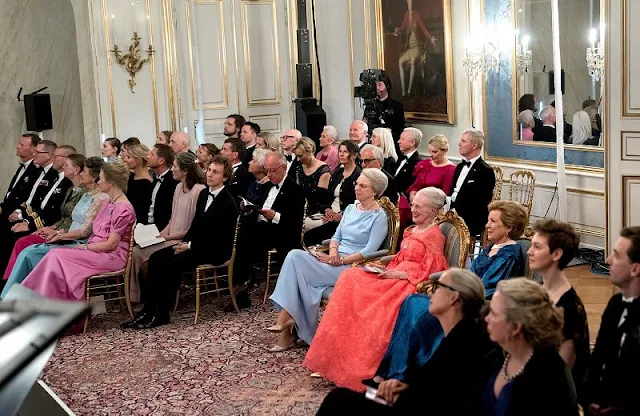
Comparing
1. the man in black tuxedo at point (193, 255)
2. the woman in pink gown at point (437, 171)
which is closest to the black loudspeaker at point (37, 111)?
the man in black tuxedo at point (193, 255)

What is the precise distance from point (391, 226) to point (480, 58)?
399 centimetres

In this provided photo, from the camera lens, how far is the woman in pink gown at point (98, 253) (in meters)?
6.71

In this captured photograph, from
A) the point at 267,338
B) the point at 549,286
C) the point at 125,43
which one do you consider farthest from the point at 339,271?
the point at 125,43

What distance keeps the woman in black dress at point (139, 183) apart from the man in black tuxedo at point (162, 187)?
5 centimetres

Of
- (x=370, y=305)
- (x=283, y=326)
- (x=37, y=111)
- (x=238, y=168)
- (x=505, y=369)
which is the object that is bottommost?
(x=283, y=326)

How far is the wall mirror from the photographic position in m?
8.19

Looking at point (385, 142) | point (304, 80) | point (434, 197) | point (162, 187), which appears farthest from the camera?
point (304, 80)

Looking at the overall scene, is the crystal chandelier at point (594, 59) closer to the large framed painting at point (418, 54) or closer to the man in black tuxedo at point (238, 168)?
the large framed painting at point (418, 54)

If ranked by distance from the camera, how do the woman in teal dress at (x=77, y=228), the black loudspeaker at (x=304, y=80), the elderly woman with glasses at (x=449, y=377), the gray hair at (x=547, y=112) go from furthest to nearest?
1. the black loudspeaker at (x=304, y=80)
2. the gray hair at (x=547, y=112)
3. the woman in teal dress at (x=77, y=228)
4. the elderly woman with glasses at (x=449, y=377)

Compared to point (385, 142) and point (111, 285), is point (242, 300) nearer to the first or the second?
point (111, 285)

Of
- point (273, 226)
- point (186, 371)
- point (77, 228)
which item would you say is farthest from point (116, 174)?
point (186, 371)

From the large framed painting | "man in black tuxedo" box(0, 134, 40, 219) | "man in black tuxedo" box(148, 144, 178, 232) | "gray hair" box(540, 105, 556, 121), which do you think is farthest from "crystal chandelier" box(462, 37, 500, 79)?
"man in black tuxedo" box(0, 134, 40, 219)

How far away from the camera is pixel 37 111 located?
1145cm

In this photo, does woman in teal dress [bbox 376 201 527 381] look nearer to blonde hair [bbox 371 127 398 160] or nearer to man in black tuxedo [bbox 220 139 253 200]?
man in black tuxedo [bbox 220 139 253 200]
